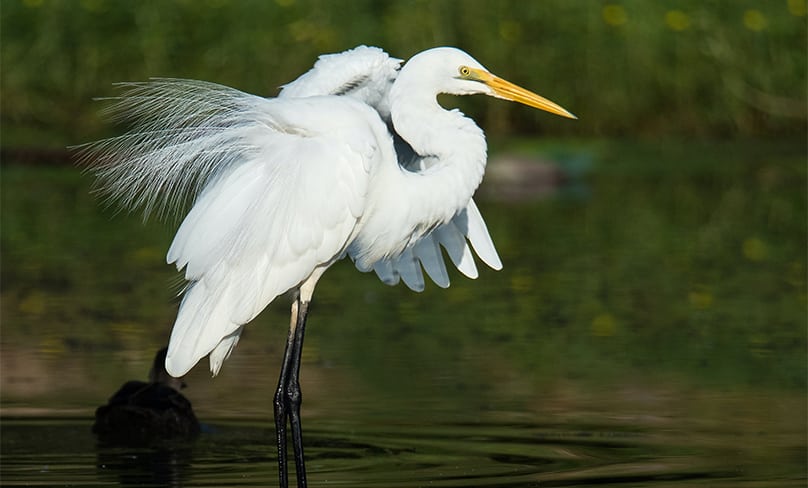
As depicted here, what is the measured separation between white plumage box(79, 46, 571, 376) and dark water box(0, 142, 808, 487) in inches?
24.3

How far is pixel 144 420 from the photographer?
6301mm

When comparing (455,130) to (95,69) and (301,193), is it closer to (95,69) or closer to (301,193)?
(301,193)

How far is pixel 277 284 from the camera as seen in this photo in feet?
18.3

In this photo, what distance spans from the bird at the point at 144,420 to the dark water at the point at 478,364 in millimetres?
71

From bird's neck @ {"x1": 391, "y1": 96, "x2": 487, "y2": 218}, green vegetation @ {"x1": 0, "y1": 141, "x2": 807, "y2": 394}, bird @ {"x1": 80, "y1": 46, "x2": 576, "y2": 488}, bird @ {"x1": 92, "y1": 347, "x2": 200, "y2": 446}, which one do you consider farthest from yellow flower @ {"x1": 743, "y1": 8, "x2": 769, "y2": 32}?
bird's neck @ {"x1": 391, "y1": 96, "x2": 487, "y2": 218}

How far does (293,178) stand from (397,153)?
80 cm

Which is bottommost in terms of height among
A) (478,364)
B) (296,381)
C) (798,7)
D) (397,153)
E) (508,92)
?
(798,7)

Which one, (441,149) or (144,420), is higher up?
(441,149)

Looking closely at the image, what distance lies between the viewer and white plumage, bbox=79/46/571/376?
18.0 feet

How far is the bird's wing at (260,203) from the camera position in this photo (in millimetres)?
5477

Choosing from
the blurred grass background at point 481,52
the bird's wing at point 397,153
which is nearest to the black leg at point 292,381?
the bird's wing at point 397,153

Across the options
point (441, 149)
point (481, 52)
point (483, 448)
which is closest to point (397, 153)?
point (441, 149)

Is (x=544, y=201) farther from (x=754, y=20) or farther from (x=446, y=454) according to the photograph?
(x=446, y=454)

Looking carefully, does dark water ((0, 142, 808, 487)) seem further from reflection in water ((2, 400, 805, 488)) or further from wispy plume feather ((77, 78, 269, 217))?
wispy plume feather ((77, 78, 269, 217))
